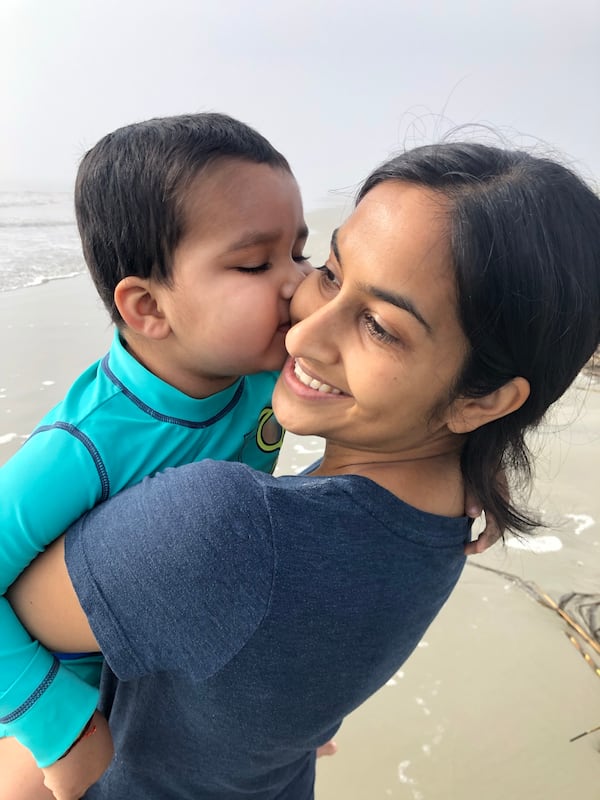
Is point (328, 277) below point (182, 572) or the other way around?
the other way around

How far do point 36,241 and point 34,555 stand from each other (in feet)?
34.5

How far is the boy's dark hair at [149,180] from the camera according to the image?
1314 mm

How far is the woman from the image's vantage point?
907 millimetres

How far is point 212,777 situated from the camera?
1184 millimetres

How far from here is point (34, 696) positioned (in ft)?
3.73

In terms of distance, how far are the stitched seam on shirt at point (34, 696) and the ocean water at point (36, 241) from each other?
6933mm

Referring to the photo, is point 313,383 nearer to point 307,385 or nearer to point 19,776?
point 307,385

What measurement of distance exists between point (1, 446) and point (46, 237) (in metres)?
7.82

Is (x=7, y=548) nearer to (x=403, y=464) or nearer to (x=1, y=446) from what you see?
(x=403, y=464)

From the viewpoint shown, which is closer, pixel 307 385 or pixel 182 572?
pixel 182 572

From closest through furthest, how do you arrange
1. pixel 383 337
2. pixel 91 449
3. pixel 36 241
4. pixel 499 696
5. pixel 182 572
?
pixel 182 572
pixel 383 337
pixel 91 449
pixel 499 696
pixel 36 241

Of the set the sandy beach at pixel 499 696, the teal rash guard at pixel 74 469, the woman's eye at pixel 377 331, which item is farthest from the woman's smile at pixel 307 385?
the sandy beach at pixel 499 696

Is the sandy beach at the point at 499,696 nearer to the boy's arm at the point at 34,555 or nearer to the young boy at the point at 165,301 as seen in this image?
the young boy at the point at 165,301

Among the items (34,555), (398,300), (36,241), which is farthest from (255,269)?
(36,241)
